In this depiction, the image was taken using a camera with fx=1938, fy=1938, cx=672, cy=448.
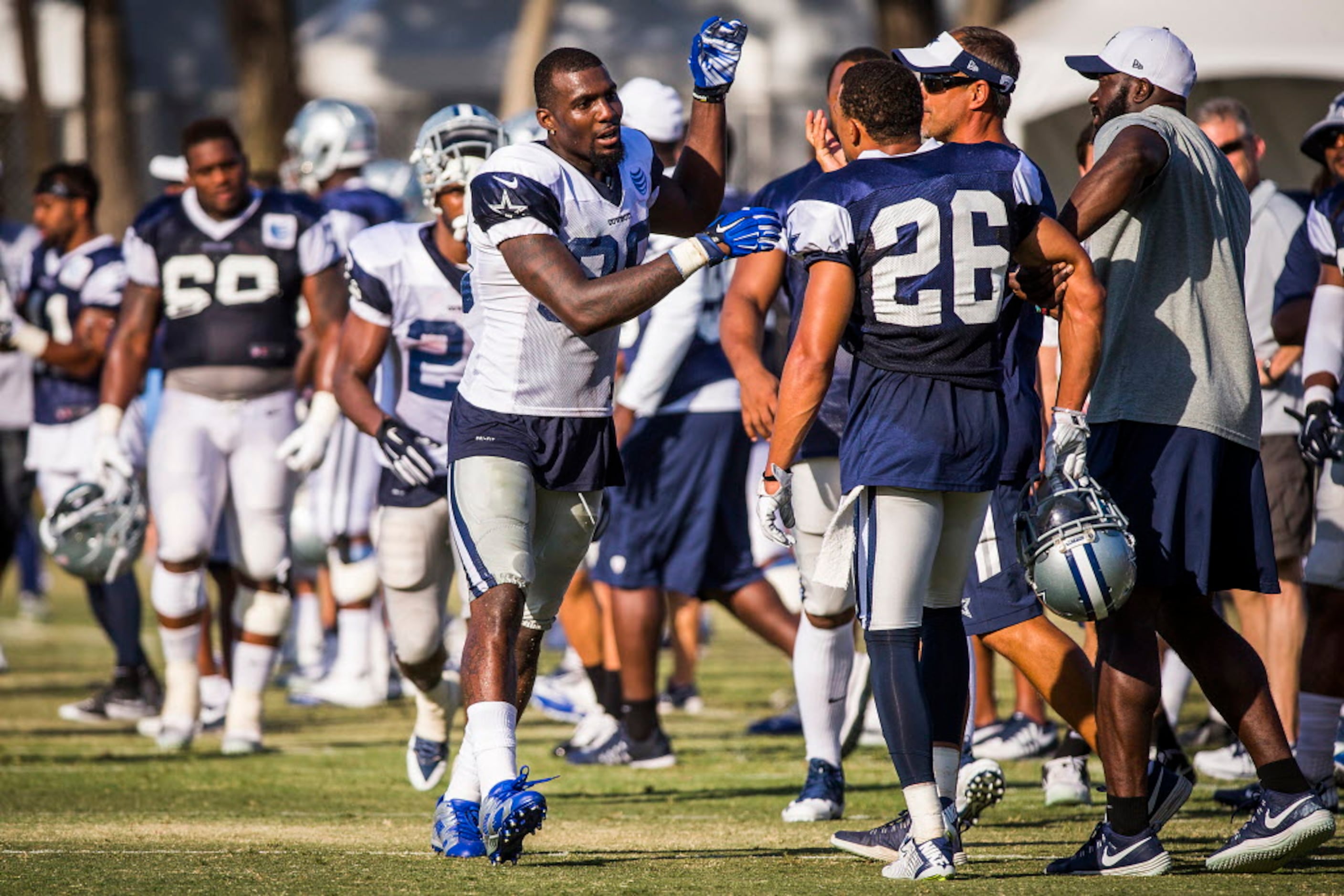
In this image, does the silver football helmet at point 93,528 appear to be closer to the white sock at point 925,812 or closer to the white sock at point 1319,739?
the white sock at point 925,812

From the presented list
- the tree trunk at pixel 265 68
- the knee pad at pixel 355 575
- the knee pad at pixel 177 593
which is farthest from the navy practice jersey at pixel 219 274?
the tree trunk at pixel 265 68

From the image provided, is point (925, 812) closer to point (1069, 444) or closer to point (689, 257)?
point (1069, 444)

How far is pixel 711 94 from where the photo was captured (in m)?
5.70

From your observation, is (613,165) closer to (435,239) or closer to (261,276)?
(435,239)

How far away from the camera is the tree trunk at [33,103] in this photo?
2262 cm

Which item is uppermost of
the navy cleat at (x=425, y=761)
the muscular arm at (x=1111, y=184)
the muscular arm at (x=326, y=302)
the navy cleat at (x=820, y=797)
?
the muscular arm at (x=1111, y=184)

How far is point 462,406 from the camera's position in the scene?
532 cm

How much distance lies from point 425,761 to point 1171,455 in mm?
2972

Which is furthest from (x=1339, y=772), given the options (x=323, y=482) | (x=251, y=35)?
(x=251, y=35)

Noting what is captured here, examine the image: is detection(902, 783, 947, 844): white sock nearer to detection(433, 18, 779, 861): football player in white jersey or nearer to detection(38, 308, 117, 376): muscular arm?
detection(433, 18, 779, 861): football player in white jersey

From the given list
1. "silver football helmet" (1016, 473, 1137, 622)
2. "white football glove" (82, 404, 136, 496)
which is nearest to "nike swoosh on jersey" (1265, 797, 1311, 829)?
"silver football helmet" (1016, 473, 1137, 622)

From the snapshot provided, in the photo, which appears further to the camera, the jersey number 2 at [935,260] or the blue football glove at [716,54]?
the blue football glove at [716,54]

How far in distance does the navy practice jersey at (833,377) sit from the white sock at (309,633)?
506 centimetres

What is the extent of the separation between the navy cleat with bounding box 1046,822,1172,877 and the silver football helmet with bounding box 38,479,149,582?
4.57 metres
